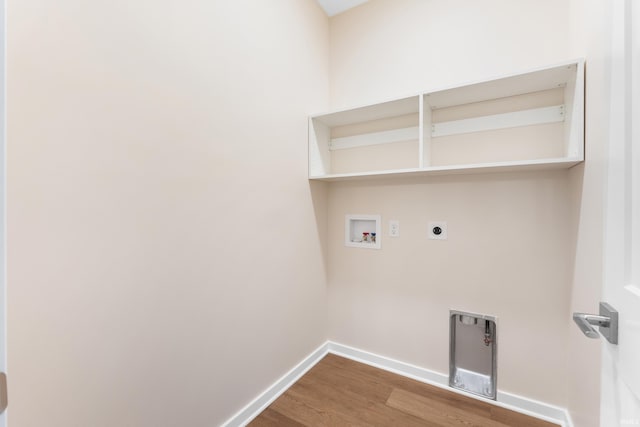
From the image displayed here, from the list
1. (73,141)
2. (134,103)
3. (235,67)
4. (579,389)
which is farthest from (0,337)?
(579,389)

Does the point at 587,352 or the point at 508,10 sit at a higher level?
the point at 508,10

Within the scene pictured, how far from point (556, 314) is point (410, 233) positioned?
90 cm

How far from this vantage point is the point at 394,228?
1.98m

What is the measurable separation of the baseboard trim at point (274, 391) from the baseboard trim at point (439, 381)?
8.9 inches

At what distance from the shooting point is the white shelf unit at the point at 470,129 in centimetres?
135

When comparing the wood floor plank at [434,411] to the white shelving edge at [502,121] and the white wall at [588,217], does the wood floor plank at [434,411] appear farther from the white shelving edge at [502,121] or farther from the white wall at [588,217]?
the white shelving edge at [502,121]

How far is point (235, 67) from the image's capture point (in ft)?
4.72

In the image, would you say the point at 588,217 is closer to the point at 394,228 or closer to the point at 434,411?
the point at 394,228

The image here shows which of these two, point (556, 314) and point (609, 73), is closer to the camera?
point (609, 73)

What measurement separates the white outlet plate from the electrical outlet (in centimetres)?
22

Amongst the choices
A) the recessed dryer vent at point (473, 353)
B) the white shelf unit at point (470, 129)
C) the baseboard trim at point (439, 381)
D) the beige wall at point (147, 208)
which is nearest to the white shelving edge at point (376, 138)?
the white shelf unit at point (470, 129)

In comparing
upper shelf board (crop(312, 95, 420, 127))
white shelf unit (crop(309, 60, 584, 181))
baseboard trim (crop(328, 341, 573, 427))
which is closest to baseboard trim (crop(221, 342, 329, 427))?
baseboard trim (crop(328, 341, 573, 427))

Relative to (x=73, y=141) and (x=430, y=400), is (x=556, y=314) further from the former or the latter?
(x=73, y=141)

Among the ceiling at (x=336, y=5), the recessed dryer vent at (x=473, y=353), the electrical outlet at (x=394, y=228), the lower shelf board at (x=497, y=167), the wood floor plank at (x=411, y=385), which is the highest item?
the ceiling at (x=336, y=5)
